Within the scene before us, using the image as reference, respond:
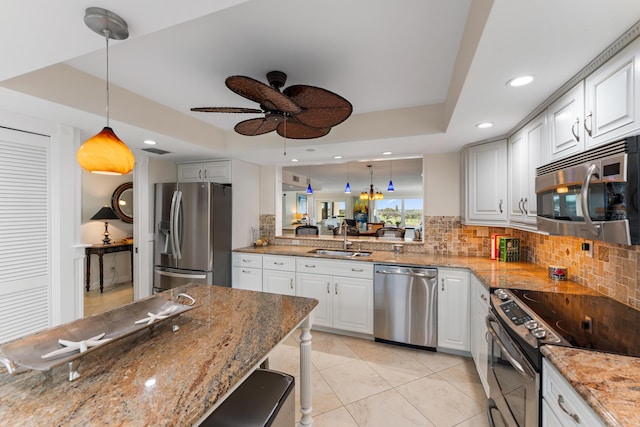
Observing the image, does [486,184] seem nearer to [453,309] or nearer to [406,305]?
[453,309]

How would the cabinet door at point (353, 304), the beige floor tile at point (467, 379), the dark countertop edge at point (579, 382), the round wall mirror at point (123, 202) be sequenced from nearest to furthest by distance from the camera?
the dark countertop edge at point (579, 382) → the beige floor tile at point (467, 379) → the cabinet door at point (353, 304) → the round wall mirror at point (123, 202)

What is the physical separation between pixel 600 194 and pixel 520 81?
29.0 inches

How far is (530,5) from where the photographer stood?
957 millimetres

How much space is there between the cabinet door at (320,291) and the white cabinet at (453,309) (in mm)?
1162

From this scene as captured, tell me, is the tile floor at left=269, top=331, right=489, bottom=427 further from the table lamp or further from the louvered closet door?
the table lamp

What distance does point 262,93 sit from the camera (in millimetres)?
1479

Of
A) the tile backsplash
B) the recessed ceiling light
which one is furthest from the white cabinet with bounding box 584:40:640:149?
the tile backsplash

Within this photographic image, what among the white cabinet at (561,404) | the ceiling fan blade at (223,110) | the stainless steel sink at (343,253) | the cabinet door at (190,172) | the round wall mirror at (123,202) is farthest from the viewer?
the round wall mirror at (123,202)

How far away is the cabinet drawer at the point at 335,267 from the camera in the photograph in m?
3.02

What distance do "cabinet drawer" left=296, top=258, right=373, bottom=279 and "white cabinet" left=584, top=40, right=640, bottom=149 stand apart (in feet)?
6.78

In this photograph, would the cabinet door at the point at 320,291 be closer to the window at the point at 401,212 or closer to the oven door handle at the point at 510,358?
the oven door handle at the point at 510,358

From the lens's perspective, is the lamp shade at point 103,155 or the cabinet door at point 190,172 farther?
the cabinet door at point 190,172

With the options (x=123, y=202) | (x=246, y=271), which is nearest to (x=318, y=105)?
(x=246, y=271)

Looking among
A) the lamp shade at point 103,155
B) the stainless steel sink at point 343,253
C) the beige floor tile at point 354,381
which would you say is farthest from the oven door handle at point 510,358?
the lamp shade at point 103,155
